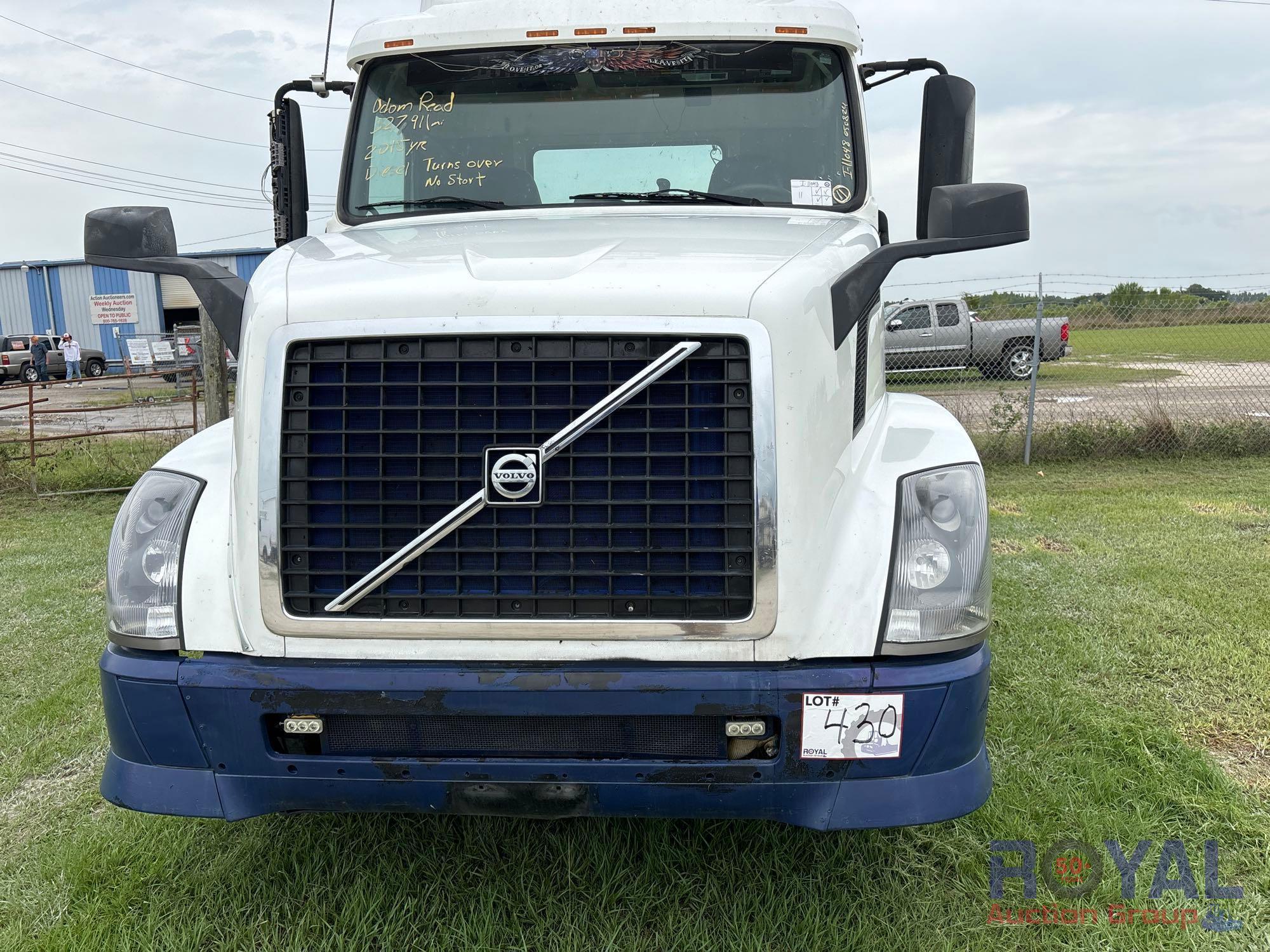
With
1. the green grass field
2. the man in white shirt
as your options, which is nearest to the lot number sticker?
the green grass field

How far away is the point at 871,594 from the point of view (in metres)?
2.48

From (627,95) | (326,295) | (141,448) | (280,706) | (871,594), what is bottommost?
(141,448)

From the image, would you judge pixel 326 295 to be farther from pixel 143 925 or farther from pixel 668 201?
pixel 143 925

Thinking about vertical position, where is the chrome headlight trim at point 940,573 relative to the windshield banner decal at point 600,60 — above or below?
below

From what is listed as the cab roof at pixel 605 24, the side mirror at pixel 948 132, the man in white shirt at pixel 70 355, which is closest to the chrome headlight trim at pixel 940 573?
the side mirror at pixel 948 132

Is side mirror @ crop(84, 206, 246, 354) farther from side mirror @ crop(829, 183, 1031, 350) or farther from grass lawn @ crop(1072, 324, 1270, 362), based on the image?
grass lawn @ crop(1072, 324, 1270, 362)

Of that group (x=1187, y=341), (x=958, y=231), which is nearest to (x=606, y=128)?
(x=958, y=231)

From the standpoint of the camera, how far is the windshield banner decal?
371cm

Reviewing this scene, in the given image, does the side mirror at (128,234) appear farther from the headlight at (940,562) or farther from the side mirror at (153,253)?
the headlight at (940,562)

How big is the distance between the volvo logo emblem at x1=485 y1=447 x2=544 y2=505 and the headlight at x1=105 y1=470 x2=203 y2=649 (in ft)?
2.90

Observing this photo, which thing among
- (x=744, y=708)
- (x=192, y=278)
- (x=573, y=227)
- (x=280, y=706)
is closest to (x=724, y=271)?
(x=573, y=227)

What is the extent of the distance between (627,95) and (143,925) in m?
3.08

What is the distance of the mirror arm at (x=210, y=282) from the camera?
3111mm

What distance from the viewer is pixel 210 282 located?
3207 mm
